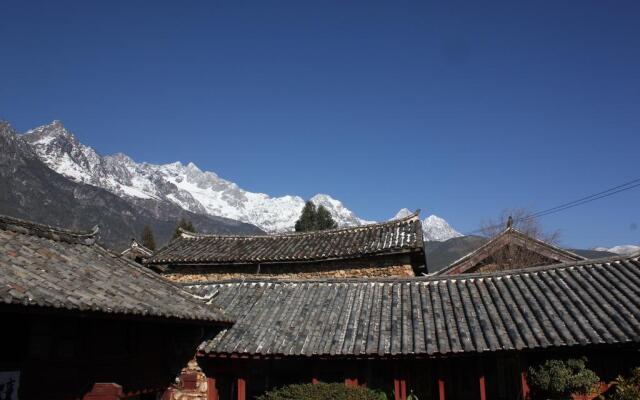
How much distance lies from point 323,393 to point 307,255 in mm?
11202

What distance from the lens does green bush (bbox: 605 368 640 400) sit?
10414 millimetres

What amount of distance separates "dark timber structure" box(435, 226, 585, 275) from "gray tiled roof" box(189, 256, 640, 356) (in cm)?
780

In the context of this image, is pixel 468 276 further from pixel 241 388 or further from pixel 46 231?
pixel 46 231

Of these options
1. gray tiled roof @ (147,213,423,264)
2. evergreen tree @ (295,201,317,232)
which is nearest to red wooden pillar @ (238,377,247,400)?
gray tiled roof @ (147,213,423,264)

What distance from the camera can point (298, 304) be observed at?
15.0 meters

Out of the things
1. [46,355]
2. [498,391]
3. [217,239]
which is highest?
[217,239]

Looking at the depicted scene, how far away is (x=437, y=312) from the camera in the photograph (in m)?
13.8

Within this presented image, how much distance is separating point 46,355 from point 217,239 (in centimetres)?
1714

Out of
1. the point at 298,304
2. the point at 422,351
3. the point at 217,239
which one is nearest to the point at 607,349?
the point at 422,351

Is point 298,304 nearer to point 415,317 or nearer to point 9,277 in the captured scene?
point 415,317

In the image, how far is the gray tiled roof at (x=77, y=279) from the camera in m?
8.09

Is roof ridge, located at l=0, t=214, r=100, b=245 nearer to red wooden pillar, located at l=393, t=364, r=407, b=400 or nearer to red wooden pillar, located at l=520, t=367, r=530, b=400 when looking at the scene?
red wooden pillar, located at l=393, t=364, r=407, b=400

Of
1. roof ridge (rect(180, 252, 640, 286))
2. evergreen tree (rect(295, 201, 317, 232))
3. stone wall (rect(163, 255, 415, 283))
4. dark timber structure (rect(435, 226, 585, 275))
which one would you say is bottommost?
roof ridge (rect(180, 252, 640, 286))

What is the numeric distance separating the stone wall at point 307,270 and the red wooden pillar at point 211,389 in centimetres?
712
